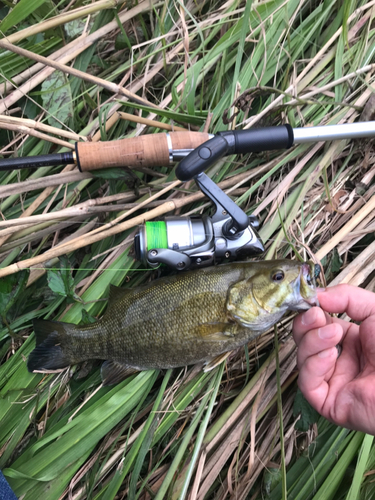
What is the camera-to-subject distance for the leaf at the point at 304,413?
8.04 ft

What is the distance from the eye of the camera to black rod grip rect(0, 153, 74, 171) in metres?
2.36

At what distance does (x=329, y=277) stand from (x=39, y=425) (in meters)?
2.52

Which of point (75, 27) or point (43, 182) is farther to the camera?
point (75, 27)

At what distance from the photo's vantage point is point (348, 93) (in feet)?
9.35

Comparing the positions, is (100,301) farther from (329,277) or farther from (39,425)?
(329,277)

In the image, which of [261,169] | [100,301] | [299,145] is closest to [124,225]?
[100,301]

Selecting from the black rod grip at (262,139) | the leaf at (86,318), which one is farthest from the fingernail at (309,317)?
the leaf at (86,318)

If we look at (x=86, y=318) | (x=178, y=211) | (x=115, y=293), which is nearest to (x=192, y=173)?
(x=178, y=211)

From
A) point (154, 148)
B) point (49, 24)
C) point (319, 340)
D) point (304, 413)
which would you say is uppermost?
point (49, 24)

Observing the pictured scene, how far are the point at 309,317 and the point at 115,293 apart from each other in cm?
137

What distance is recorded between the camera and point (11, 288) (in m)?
2.59

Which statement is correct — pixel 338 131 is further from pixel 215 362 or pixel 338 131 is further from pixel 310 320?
pixel 215 362

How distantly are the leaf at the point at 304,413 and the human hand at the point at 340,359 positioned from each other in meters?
0.22

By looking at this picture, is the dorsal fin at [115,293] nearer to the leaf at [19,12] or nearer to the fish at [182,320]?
the fish at [182,320]
